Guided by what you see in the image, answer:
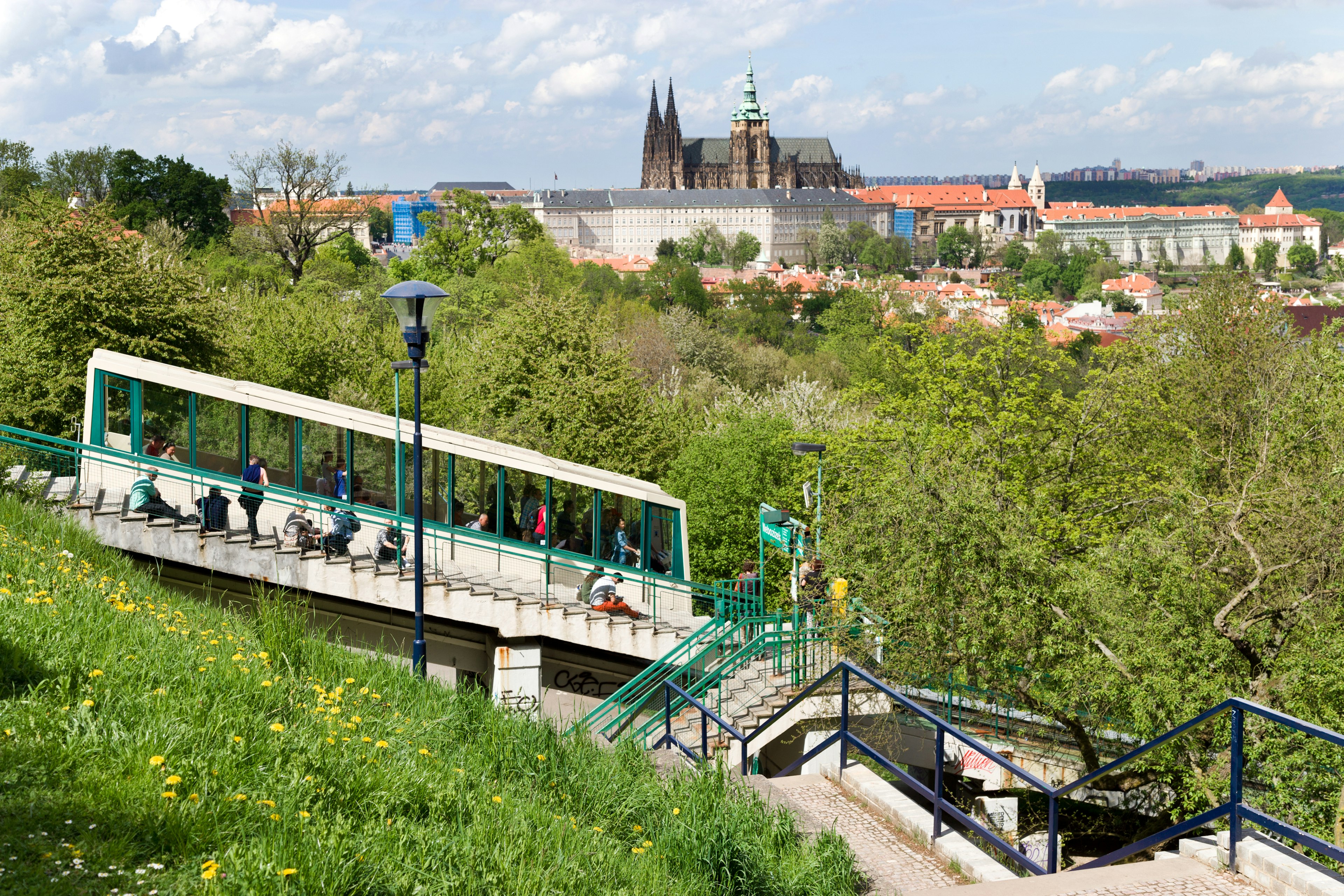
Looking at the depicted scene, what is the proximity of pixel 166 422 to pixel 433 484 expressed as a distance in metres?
3.76

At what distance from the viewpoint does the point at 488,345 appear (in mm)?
35094

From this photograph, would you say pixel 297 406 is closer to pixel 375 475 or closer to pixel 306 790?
pixel 375 475

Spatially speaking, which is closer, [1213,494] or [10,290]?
[1213,494]

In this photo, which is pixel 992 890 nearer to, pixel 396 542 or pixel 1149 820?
pixel 1149 820

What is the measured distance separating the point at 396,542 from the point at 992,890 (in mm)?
11634

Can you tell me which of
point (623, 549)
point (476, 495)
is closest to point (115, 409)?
point (476, 495)

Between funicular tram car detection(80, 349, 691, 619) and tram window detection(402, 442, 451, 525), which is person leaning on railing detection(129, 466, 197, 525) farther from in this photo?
tram window detection(402, 442, 451, 525)

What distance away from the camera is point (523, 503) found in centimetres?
1681

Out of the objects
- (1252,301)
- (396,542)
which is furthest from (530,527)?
(1252,301)

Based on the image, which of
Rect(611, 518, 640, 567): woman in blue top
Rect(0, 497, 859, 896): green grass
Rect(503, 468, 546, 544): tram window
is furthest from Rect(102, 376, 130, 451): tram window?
Rect(0, 497, 859, 896): green grass

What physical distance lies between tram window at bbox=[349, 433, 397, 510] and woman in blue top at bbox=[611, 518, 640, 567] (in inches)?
128

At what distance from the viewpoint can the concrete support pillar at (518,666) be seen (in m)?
16.2

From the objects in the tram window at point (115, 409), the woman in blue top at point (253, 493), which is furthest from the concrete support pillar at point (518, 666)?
the tram window at point (115, 409)

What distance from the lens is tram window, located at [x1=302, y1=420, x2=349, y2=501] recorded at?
53.0 feet
